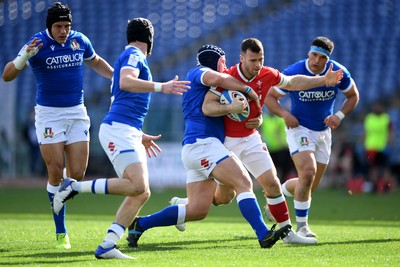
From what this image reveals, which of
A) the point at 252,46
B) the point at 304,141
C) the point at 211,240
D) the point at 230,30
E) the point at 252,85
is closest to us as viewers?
the point at 252,46

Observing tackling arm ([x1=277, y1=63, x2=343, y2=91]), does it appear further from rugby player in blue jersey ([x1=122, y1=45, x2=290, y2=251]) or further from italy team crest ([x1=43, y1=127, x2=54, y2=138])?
italy team crest ([x1=43, y1=127, x2=54, y2=138])

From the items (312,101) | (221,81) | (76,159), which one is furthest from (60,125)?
(312,101)

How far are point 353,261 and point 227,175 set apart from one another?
5.26 ft

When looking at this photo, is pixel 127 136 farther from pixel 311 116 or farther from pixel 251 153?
pixel 311 116

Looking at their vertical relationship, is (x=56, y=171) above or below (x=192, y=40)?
above

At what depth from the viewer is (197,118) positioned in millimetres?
8852

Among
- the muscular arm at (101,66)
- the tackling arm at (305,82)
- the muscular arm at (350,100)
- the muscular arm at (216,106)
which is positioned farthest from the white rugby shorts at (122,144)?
the muscular arm at (350,100)

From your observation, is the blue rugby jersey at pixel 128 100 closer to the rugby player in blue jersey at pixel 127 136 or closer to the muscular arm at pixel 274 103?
the rugby player in blue jersey at pixel 127 136

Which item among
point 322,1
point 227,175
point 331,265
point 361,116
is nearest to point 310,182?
point 227,175

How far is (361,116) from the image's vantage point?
24344 mm

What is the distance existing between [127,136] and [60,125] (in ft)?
5.24

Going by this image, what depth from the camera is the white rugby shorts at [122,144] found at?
26.2 feet

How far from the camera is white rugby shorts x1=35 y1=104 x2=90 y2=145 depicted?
933 centimetres

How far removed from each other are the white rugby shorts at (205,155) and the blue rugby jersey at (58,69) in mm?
1654
